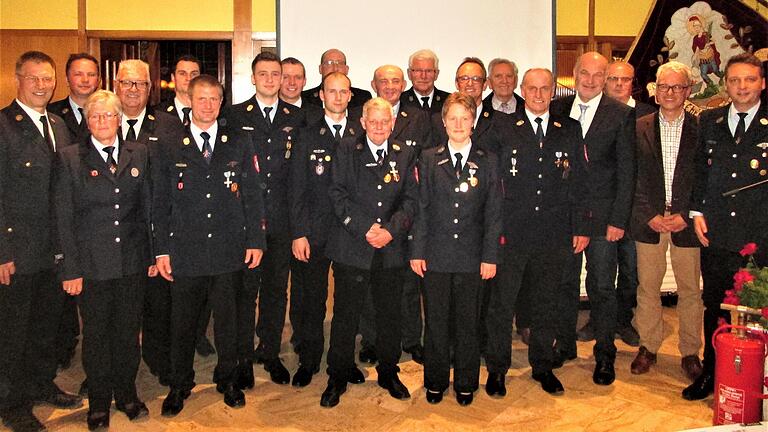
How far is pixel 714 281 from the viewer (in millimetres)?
3617

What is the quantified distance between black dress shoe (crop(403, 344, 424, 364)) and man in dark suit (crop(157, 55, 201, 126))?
6.54 feet

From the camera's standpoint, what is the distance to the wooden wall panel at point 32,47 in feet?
21.8

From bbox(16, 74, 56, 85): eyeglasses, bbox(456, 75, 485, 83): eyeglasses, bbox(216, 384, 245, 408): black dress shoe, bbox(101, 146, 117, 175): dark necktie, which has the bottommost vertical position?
bbox(216, 384, 245, 408): black dress shoe

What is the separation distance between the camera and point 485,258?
3.44 m

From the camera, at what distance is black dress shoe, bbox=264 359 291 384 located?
12.6 ft

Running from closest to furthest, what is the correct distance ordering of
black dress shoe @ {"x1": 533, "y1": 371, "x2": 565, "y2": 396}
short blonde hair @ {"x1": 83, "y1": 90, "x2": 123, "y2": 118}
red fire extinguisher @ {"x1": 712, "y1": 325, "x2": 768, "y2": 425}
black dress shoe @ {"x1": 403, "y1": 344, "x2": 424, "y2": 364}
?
red fire extinguisher @ {"x1": 712, "y1": 325, "x2": 768, "y2": 425} → short blonde hair @ {"x1": 83, "y1": 90, "x2": 123, "y2": 118} → black dress shoe @ {"x1": 533, "y1": 371, "x2": 565, "y2": 396} → black dress shoe @ {"x1": 403, "y1": 344, "x2": 424, "y2": 364}

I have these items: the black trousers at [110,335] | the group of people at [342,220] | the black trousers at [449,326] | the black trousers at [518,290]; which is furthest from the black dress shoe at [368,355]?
the black trousers at [110,335]

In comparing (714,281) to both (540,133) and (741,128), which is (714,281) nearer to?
(741,128)

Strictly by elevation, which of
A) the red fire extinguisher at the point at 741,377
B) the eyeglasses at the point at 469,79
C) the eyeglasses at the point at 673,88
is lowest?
the red fire extinguisher at the point at 741,377

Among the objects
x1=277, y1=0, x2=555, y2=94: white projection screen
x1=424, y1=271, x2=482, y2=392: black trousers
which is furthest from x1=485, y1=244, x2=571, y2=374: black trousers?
x1=277, y1=0, x2=555, y2=94: white projection screen

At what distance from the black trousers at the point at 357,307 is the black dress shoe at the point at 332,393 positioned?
3cm

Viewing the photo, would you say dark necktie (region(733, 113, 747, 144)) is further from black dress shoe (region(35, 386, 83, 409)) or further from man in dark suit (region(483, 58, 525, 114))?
black dress shoe (region(35, 386, 83, 409))

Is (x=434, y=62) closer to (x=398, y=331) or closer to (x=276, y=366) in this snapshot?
(x=398, y=331)

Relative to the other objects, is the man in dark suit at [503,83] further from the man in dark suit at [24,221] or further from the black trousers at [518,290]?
the man in dark suit at [24,221]
